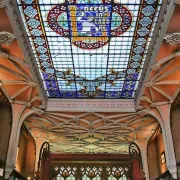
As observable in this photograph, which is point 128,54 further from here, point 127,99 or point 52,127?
point 52,127

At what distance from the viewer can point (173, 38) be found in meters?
8.86

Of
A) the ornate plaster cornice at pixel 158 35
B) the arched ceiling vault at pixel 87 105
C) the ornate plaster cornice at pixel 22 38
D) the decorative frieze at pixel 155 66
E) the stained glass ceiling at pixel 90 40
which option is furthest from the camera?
the decorative frieze at pixel 155 66

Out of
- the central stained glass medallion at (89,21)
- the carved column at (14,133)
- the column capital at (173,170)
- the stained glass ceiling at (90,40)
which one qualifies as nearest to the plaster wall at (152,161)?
the column capital at (173,170)

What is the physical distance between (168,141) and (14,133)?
822 centimetres

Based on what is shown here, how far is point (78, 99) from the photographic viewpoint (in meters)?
15.0

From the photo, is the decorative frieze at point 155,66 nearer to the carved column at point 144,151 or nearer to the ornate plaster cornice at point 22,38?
the ornate plaster cornice at point 22,38

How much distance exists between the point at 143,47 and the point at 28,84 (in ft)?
18.7

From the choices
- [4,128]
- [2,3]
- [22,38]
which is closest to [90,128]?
[4,128]

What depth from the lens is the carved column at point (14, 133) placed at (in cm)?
1278

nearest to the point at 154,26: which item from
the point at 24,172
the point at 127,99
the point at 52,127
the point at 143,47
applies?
the point at 143,47

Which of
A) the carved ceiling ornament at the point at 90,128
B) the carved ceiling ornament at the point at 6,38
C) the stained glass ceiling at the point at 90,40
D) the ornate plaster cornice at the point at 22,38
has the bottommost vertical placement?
the carved ceiling ornament at the point at 90,128

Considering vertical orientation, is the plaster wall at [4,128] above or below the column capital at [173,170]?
above

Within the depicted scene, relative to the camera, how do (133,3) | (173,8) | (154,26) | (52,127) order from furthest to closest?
(52,127), (154,26), (133,3), (173,8)

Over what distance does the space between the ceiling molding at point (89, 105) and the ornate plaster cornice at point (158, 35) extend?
2.38 metres
